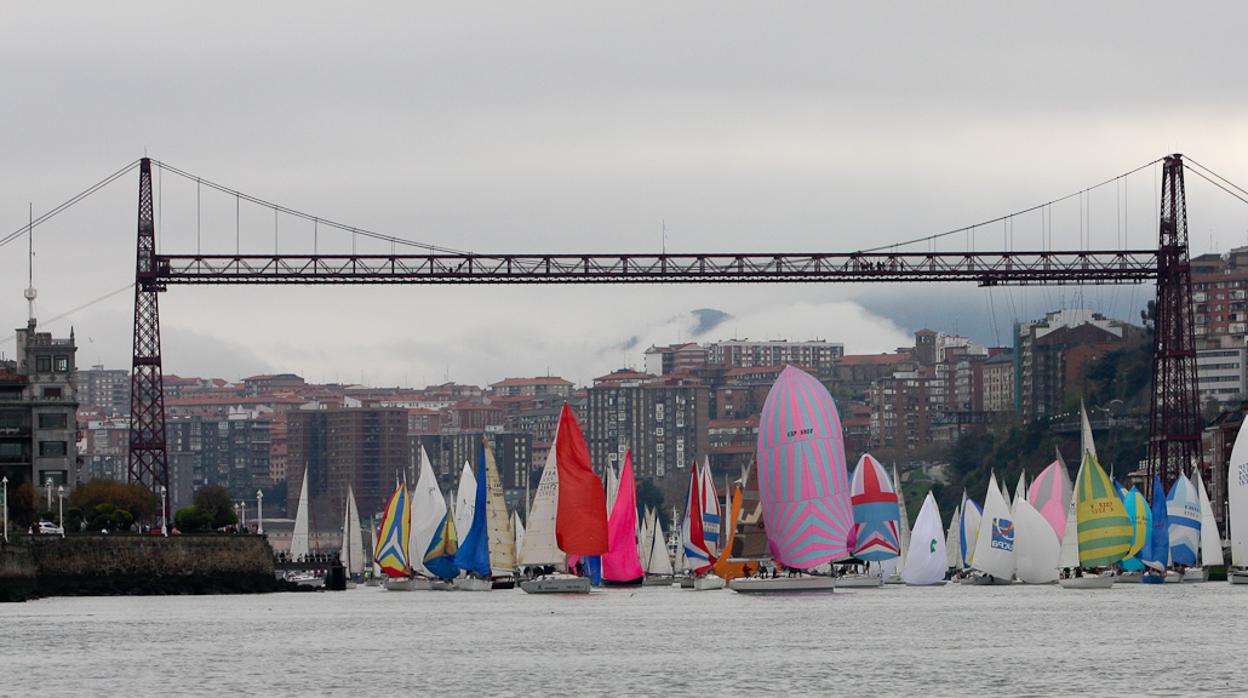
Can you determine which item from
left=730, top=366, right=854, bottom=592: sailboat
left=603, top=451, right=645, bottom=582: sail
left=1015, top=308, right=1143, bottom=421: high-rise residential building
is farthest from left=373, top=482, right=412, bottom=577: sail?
left=1015, top=308, right=1143, bottom=421: high-rise residential building

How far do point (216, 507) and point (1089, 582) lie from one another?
39.2 metres

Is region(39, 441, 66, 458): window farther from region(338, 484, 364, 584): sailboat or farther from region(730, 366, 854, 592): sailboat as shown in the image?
region(730, 366, 854, 592): sailboat

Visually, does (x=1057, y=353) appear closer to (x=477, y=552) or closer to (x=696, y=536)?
(x=696, y=536)

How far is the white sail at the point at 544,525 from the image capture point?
6688 cm

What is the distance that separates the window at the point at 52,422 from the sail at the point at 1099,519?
104 ft

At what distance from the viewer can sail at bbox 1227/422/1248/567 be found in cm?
6253

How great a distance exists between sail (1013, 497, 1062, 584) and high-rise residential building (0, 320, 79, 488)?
28.9 meters

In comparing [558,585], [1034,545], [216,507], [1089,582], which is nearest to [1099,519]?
[1089,582]

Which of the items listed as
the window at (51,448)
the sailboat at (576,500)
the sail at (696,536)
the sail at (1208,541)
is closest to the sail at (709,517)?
the sail at (696,536)

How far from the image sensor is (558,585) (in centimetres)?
6825

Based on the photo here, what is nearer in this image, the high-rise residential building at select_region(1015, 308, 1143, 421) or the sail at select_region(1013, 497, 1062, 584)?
the sail at select_region(1013, 497, 1062, 584)

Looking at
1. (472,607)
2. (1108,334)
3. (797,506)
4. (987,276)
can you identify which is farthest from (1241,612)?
(1108,334)

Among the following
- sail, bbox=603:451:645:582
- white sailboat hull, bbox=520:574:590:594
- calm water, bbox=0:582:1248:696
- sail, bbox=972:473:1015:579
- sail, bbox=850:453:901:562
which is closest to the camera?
calm water, bbox=0:582:1248:696

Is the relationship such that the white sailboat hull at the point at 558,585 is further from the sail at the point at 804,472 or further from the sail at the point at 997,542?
the sail at the point at 997,542
